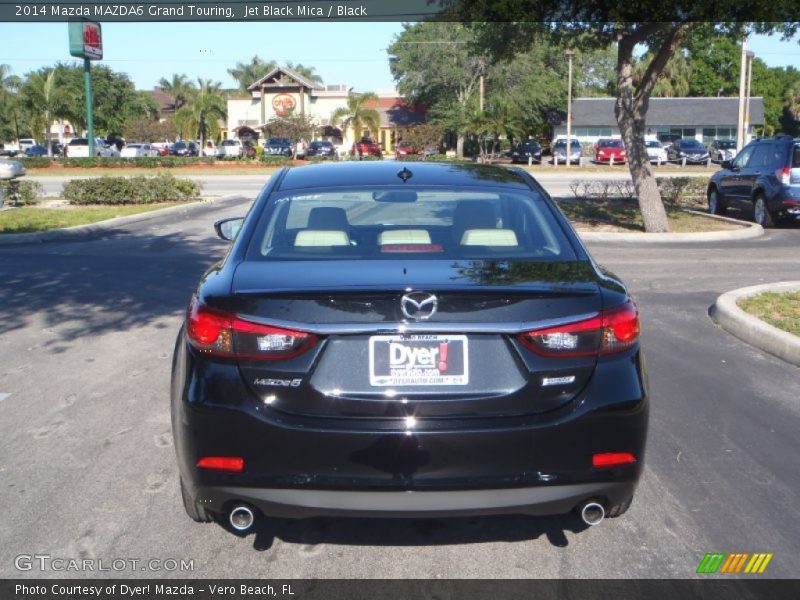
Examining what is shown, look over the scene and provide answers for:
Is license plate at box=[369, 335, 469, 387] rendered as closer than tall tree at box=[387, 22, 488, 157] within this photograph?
Yes

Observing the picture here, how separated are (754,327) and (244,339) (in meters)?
5.93

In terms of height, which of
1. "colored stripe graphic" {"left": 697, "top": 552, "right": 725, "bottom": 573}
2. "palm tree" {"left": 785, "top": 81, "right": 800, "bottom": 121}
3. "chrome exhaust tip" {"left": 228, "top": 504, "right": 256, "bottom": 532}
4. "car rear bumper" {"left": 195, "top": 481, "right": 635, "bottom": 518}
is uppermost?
"palm tree" {"left": 785, "top": 81, "right": 800, "bottom": 121}

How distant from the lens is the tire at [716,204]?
20203 millimetres

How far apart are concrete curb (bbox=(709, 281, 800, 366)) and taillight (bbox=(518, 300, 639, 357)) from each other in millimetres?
4273

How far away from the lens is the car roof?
4.83 meters

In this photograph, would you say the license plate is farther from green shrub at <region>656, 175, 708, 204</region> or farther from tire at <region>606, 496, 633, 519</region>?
green shrub at <region>656, 175, 708, 204</region>

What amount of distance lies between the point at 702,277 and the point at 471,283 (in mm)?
9072

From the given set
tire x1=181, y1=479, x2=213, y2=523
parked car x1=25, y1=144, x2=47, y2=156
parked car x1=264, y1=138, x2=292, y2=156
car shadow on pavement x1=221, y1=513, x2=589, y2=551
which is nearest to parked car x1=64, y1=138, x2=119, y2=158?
parked car x1=25, y1=144, x2=47, y2=156

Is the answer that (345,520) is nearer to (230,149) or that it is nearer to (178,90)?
(230,149)

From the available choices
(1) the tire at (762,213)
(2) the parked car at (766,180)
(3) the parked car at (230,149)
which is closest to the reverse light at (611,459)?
(2) the parked car at (766,180)

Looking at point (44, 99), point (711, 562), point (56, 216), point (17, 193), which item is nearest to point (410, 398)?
point (711, 562)

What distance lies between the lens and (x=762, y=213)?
18.0 meters

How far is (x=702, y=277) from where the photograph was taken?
11820 millimetres

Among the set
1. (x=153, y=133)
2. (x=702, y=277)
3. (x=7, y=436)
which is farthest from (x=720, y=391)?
(x=153, y=133)
